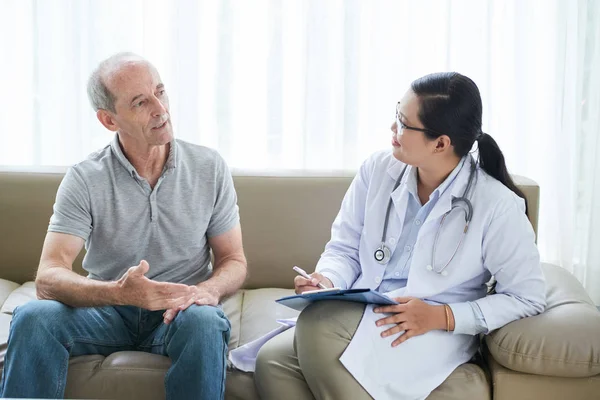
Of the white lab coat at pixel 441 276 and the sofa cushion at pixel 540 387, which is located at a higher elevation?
the white lab coat at pixel 441 276

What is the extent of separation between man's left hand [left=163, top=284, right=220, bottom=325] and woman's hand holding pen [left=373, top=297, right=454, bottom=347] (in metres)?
0.46

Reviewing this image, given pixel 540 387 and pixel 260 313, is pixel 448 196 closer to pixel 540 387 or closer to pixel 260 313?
pixel 540 387

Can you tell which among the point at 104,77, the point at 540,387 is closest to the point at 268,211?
the point at 104,77

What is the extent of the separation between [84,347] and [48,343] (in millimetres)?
137

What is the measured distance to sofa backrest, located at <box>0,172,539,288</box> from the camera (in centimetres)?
292

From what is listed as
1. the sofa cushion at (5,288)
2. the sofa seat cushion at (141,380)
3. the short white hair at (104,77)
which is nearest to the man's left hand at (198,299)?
the sofa seat cushion at (141,380)

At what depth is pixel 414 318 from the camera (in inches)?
87.1

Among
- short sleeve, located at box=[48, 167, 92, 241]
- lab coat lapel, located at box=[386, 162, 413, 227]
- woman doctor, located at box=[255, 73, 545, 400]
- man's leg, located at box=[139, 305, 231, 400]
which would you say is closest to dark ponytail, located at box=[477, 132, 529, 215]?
woman doctor, located at box=[255, 73, 545, 400]

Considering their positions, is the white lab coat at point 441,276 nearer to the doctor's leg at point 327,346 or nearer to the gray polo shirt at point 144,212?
the doctor's leg at point 327,346

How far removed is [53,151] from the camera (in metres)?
3.43

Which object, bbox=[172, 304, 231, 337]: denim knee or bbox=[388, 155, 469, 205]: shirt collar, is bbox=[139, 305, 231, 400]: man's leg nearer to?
bbox=[172, 304, 231, 337]: denim knee

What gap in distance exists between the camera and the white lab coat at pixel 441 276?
7.11 ft

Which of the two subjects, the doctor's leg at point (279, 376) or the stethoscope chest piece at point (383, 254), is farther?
the stethoscope chest piece at point (383, 254)

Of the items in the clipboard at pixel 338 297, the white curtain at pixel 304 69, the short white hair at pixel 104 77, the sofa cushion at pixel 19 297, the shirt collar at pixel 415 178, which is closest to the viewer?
the clipboard at pixel 338 297
